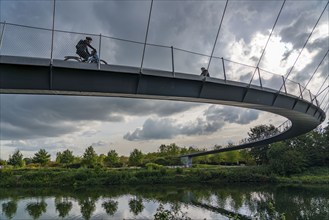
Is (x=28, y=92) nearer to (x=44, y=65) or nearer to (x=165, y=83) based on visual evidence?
(x=44, y=65)

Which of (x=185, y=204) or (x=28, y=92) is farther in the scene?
(x=185, y=204)

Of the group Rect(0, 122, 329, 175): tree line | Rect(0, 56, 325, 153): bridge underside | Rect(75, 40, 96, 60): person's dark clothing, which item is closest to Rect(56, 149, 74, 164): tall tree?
Rect(0, 122, 329, 175): tree line

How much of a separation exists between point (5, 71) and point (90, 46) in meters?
3.61

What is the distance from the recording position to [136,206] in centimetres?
2897

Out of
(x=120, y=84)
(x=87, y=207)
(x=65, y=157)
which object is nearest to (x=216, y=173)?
(x=87, y=207)

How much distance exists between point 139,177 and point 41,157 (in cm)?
3755

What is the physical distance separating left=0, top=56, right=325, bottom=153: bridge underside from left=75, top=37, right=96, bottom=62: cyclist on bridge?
1.47 feet

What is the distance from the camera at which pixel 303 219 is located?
20734mm

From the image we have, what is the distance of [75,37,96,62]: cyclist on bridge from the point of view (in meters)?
12.8

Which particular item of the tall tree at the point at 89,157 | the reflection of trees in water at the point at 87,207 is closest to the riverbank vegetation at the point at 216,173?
the tall tree at the point at 89,157

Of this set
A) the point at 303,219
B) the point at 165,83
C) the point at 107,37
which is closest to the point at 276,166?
the point at 303,219

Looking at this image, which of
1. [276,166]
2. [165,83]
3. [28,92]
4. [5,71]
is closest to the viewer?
[5,71]

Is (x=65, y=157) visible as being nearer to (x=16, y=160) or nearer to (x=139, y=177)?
(x=16, y=160)

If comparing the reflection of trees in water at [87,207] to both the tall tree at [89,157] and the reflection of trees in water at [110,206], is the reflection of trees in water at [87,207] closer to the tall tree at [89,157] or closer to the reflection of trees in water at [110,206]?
the reflection of trees in water at [110,206]
